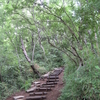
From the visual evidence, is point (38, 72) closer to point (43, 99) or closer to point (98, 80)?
point (43, 99)

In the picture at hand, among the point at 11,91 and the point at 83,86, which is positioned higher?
the point at 83,86

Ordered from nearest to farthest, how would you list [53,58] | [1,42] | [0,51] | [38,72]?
[0,51] < [1,42] < [38,72] < [53,58]

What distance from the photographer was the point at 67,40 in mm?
4863

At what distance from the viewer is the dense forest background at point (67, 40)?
3307 millimetres

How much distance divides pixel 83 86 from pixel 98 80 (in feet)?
1.32

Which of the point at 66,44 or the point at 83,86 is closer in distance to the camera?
the point at 83,86

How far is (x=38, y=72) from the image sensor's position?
9.45 m

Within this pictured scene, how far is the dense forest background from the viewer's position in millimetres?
3307

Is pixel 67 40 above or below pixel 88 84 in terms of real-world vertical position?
above

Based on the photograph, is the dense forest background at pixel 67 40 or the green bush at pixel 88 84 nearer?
the green bush at pixel 88 84

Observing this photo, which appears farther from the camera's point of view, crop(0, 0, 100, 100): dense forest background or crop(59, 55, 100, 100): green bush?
crop(0, 0, 100, 100): dense forest background

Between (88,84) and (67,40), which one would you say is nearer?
(88,84)

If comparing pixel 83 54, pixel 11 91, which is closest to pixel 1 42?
pixel 11 91

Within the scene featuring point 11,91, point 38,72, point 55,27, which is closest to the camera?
point 55,27
